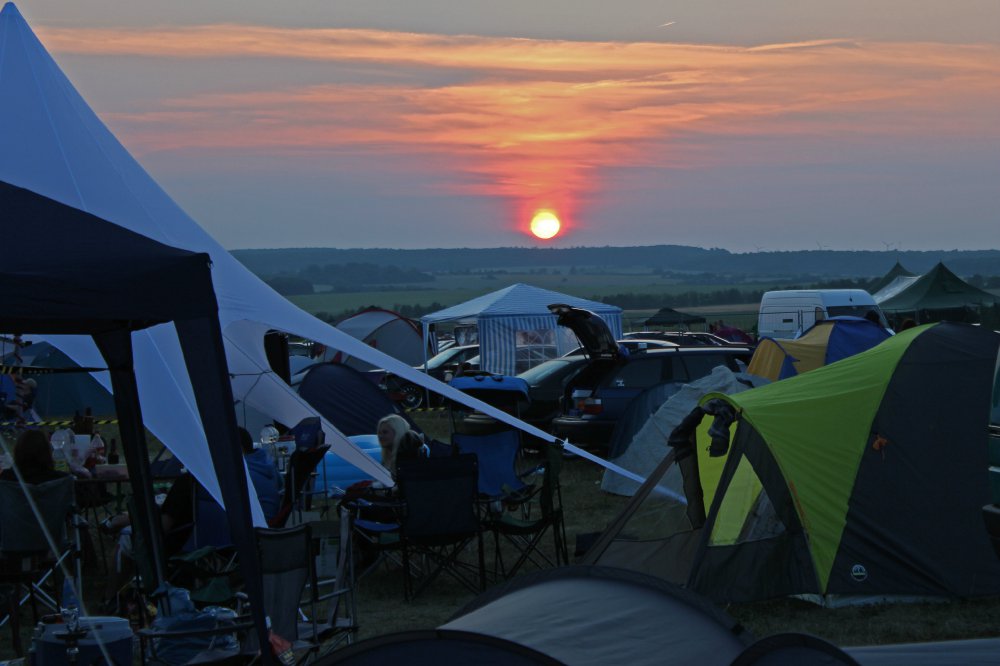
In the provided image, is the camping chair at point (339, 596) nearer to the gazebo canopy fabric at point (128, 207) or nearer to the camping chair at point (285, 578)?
the camping chair at point (285, 578)

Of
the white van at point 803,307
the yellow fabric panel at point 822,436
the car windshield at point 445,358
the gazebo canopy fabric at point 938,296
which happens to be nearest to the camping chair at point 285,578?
the yellow fabric panel at point 822,436

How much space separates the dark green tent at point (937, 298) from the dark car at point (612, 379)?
54.7 feet

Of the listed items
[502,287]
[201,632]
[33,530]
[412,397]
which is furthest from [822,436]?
[502,287]

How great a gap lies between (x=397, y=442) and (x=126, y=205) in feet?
8.30

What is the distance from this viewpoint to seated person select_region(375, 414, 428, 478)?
863 centimetres

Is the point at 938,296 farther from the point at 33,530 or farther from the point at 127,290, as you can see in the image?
the point at 127,290

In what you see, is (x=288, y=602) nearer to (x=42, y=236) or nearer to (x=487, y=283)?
(x=42, y=236)

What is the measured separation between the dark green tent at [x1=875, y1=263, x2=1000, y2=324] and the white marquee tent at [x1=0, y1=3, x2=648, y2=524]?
23.4m

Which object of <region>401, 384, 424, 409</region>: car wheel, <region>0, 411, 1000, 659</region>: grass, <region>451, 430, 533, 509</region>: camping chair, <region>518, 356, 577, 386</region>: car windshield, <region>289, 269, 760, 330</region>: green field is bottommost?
<region>0, 411, 1000, 659</region>: grass

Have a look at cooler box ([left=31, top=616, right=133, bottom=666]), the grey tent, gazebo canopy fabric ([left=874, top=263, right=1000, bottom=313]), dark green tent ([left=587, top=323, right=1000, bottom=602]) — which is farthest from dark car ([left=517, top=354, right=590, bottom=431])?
gazebo canopy fabric ([left=874, top=263, right=1000, bottom=313])

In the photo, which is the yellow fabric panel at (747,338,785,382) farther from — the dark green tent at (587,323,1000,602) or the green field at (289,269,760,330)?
the green field at (289,269,760,330)

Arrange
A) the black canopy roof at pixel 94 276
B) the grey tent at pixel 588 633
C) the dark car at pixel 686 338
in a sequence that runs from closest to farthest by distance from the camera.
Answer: the grey tent at pixel 588 633, the black canopy roof at pixel 94 276, the dark car at pixel 686 338

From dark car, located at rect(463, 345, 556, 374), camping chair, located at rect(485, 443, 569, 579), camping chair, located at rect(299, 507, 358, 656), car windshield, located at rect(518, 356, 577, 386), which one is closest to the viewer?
camping chair, located at rect(299, 507, 358, 656)

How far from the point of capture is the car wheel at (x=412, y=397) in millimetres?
23359
